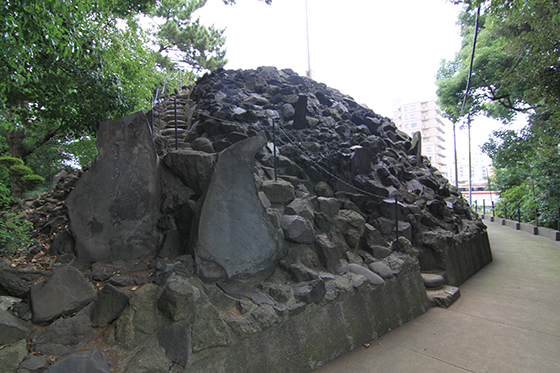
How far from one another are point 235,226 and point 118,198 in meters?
1.40

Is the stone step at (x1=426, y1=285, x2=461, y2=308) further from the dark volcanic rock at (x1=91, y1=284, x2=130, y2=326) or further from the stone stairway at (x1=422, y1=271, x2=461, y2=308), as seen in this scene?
the dark volcanic rock at (x1=91, y1=284, x2=130, y2=326)

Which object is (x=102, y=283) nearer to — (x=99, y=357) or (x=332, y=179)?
(x=99, y=357)

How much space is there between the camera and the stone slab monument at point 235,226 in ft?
10.6

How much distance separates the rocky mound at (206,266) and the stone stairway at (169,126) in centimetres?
26

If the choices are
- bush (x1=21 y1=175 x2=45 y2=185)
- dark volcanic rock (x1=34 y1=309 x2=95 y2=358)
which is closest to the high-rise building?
bush (x1=21 y1=175 x2=45 y2=185)

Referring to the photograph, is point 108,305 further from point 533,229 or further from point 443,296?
point 533,229

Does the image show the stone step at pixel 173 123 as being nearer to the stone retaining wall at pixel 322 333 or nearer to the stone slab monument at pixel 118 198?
the stone slab monument at pixel 118 198

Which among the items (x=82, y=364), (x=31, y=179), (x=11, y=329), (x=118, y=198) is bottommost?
(x=82, y=364)

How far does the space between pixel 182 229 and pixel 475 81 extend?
1547 centimetres

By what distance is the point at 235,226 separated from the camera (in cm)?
339

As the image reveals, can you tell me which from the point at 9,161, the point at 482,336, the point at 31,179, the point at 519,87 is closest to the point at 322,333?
the point at 482,336

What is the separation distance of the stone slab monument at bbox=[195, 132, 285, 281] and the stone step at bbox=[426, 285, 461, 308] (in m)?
3.24

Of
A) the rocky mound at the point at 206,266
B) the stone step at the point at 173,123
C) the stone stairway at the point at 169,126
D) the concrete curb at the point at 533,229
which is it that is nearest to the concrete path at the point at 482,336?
the rocky mound at the point at 206,266

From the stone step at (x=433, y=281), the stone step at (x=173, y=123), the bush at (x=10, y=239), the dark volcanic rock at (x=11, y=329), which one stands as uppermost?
the stone step at (x=173, y=123)
